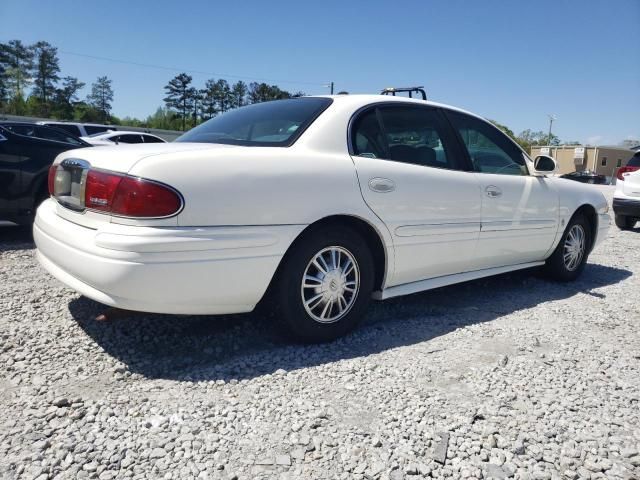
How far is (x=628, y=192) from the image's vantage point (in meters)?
8.73

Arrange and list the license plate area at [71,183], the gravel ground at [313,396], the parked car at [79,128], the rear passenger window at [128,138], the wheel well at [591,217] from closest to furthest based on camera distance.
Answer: the gravel ground at [313,396] < the license plate area at [71,183] < the wheel well at [591,217] < the rear passenger window at [128,138] < the parked car at [79,128]

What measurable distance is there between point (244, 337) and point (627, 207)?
827 cm

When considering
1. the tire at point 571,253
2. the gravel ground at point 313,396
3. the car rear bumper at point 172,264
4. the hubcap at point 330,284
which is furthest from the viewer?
the tire at point 571,253

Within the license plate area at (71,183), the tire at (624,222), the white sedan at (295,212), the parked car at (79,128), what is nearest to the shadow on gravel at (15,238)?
the white sedan at (295,212)

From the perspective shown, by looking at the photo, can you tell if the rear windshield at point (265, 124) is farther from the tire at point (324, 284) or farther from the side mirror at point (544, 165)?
the side mirror at point (544, 165)

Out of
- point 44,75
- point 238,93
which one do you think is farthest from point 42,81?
point 238,93

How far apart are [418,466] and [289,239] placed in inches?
50.2

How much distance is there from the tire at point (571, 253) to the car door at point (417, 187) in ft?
4.83

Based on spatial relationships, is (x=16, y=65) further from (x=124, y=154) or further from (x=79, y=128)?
(x=124, y=154)

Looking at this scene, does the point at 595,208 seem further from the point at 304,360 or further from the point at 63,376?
the point at 63,376

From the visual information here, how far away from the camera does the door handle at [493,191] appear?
12.2 ft

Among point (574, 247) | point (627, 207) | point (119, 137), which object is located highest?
point (119, 137)

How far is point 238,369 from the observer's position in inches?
102

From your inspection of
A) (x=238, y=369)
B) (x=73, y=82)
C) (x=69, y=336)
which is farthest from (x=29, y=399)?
(x=73, y=82)
